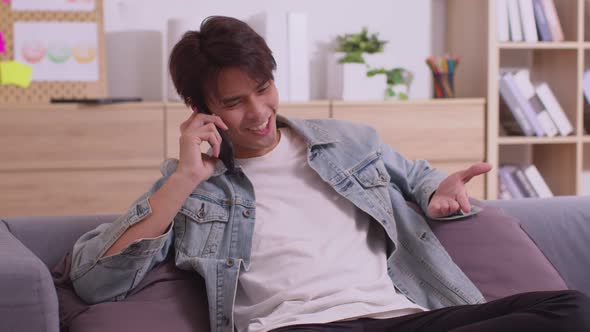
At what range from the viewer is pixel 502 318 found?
149cm

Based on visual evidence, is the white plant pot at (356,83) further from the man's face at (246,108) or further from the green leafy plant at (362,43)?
the man's face at (246,108)

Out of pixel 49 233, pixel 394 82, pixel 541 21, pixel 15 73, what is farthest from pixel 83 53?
pixel 541 21

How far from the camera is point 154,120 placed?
3510mm

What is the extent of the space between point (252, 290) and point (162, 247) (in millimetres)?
228

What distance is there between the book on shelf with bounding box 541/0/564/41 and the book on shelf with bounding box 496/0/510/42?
188mm

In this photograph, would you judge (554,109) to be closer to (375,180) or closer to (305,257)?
(375,180)

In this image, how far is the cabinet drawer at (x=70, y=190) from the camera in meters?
3.43

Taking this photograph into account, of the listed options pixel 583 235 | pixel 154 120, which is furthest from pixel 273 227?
pixel 154 120

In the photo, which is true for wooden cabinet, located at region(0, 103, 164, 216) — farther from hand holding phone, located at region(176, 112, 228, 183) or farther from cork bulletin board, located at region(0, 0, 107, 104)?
hand holding phone, located at region(176, 112, 228, 183)

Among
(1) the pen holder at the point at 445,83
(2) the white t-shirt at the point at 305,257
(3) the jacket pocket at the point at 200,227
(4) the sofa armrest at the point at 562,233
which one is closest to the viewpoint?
(2) the white t-shirt at the point at 305,257

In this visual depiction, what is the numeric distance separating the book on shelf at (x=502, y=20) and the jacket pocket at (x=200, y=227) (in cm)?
229

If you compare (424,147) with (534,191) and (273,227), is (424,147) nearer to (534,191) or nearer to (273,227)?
(534,191)

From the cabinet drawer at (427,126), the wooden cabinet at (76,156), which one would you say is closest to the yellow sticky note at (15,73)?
the wooden cabinet at (76,156)

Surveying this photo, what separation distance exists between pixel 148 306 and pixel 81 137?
185cm
